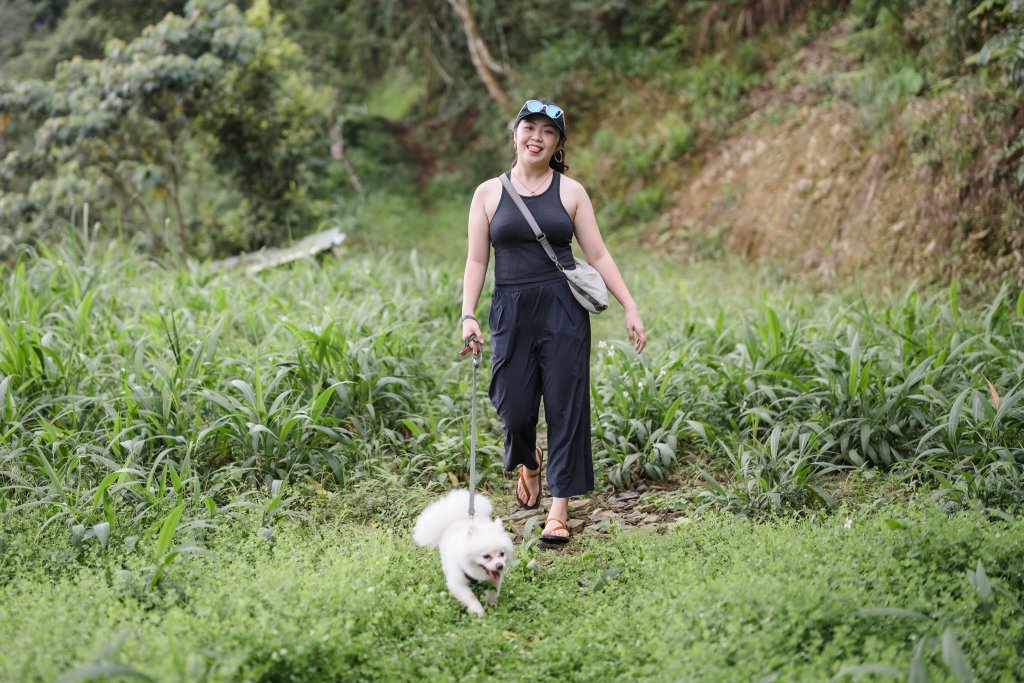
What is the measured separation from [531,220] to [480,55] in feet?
35.6

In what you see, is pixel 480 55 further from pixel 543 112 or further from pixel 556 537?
pixel 556 537

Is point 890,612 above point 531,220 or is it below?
below

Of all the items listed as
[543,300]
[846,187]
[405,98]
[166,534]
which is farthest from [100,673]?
[405,98]

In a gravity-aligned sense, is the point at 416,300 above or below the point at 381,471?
above

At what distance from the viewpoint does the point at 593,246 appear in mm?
4113

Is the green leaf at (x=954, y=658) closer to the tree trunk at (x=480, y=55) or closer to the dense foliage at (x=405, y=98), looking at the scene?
the dense foliage at (x=405, y=98)

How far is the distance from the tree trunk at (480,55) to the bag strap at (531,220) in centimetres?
1044

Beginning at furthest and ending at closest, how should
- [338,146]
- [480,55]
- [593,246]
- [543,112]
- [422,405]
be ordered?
1. [338,146]
2. [480,55]
3. [422,405]
4. [593,246]
5. [543,112]

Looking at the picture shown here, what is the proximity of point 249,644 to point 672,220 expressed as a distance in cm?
933

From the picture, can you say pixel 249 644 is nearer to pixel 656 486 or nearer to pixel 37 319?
pixel 656 486

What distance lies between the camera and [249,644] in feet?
9.25

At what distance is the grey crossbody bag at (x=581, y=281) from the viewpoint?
3.98 metres

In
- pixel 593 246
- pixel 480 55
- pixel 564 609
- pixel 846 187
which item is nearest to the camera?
pixel 564 609

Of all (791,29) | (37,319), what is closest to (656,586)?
(37,319)
